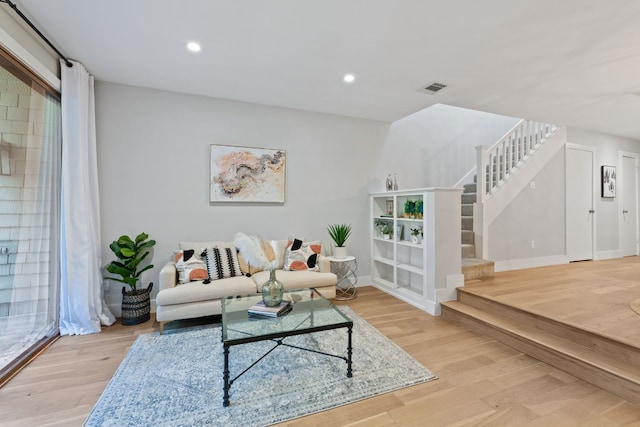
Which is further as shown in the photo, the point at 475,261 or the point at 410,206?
the point at 475,261

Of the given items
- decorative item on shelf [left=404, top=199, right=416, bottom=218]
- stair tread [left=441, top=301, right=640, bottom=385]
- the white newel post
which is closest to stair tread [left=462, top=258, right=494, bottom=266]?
the white newel post

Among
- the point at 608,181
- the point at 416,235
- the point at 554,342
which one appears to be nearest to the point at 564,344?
the point at 554,342

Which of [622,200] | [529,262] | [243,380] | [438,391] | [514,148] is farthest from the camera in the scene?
[622,200]

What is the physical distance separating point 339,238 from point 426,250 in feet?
3.88

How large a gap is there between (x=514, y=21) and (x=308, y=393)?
3.12m

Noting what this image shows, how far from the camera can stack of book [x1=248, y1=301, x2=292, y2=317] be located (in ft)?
7.34

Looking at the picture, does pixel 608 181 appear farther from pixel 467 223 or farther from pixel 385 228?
pixel 385 228

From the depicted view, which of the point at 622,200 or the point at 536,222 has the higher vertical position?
the point at 622,200

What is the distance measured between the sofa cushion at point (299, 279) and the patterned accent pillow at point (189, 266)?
0.57 meters

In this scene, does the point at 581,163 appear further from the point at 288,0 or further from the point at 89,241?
the point at 89,241

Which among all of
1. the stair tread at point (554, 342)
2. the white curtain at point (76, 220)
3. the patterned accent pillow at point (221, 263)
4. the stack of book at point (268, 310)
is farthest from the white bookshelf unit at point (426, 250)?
the white curtain at point (76, 220)

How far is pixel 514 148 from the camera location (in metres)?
5.16

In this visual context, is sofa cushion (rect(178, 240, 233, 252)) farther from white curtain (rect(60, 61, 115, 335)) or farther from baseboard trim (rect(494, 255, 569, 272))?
baseboard trim (rect(494, 255, 569, 272))

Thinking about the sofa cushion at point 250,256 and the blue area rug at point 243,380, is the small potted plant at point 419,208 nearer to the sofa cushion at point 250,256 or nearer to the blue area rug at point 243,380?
the blue area rug at point 243,380
